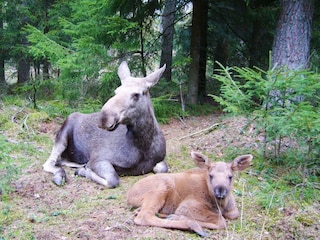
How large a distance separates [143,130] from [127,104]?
734 millimetres

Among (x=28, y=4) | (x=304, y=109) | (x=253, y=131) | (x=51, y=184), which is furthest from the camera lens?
(x=28, y=4)

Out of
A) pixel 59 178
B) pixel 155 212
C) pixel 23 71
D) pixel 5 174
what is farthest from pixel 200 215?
pixel 23 71

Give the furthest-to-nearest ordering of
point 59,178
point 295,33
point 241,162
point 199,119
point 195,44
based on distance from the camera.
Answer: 1. point 195,44
2. point 199,119
3. point 295,33
4. point 59,178
5. point 241,162

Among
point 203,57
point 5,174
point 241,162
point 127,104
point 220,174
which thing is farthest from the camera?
point 203,57

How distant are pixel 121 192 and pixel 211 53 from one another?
9745 millimetres

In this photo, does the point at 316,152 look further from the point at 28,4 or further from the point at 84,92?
the point at 28,4

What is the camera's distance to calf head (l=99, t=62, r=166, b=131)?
19.6ft

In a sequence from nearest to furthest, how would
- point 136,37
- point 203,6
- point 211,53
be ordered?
point 136,37 < point 203,6 < point 211,53

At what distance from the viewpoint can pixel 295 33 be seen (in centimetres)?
842

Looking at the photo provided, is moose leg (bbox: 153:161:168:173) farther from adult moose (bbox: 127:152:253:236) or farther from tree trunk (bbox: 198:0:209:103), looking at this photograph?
tree trunk (bbox: 198:0:209:103)

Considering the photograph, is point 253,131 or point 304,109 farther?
point 253,131

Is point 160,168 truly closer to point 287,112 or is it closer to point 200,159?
point 200,159

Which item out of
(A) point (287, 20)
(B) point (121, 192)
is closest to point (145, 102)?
(B) point (121, 192)

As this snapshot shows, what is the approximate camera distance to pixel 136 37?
10344 millimetres
